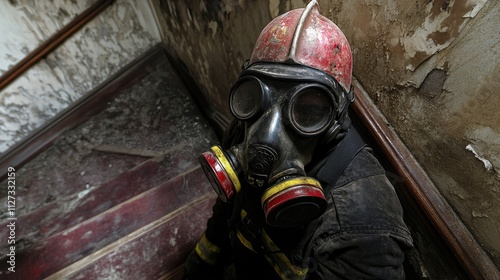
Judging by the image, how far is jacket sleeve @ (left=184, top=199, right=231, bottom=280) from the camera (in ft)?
4.97

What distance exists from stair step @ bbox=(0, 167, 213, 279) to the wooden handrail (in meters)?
1.48

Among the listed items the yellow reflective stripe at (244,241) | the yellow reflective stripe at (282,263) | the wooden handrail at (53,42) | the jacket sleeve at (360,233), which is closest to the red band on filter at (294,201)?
the jacket sleeve at (360,233)

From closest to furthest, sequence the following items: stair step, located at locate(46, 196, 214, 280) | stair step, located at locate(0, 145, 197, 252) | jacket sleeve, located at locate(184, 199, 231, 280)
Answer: jacket sleeve, located at locate(184, 199, 231, 280) → stair step, located at locate(46, 196, 214, 280) → stair step, located at locate(0, 145, 197, 252)

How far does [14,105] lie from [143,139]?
140 centimetres

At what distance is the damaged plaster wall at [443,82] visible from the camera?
87 centimetres

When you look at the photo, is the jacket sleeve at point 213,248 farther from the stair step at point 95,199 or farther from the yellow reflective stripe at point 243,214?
the stair step at point 95,199

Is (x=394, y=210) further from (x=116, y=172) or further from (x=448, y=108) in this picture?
(x=116, y=172)

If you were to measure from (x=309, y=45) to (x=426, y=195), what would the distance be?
2.55 feet

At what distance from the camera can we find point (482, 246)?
3.34ft

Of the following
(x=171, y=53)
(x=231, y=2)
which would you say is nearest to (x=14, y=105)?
(x=171, y=53)

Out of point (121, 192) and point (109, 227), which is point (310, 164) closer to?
point (109, 227)

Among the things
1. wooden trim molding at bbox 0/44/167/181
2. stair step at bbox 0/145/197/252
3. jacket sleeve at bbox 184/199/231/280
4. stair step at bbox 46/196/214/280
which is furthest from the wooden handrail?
jacket sleeve at bbox 184/199/231/280

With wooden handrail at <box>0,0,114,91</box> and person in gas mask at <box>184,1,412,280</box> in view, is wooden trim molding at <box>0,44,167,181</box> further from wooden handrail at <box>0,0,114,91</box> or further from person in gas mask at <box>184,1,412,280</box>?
person in gas mask at <box>184,1,412,280</box>

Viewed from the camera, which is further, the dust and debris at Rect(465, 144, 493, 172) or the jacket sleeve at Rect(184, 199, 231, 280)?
the jacket sleeve at Rect(184, 199, 231, 280)
